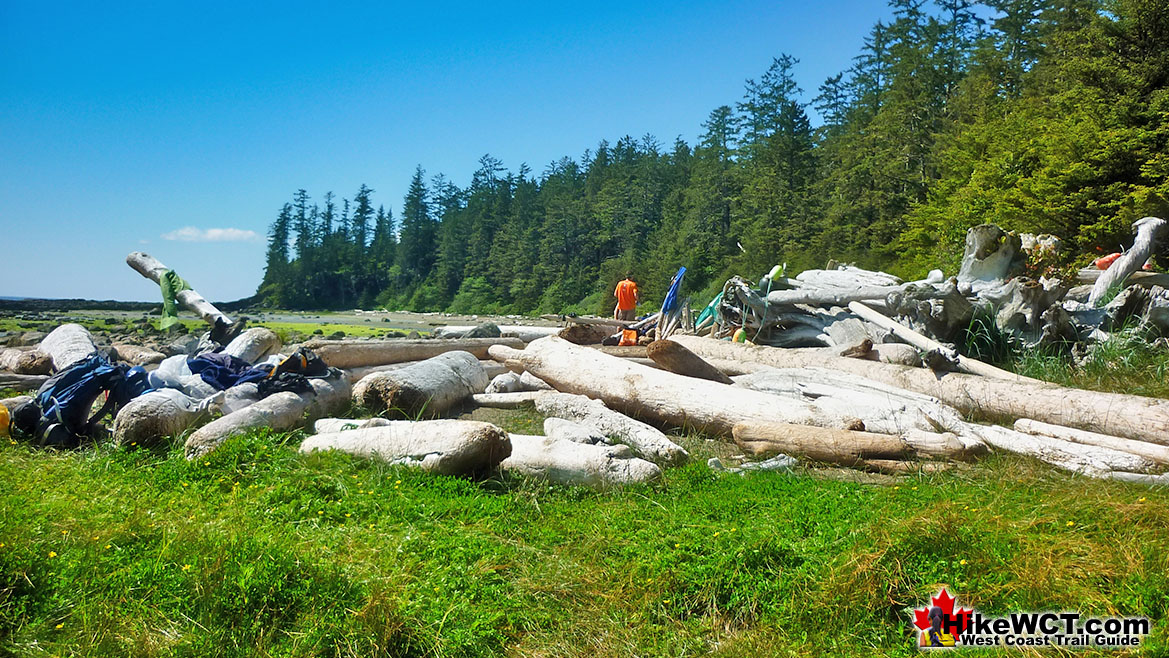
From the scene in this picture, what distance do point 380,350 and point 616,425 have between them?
576 centimetres

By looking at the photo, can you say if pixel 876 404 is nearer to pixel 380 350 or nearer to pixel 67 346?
pixel 380 350

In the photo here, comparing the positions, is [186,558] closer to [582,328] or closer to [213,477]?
[213,477]

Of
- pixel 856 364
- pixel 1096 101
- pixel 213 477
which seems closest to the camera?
pixel 213 477

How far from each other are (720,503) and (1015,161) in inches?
866

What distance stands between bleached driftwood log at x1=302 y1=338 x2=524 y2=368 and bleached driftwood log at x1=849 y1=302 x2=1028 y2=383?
6619mm

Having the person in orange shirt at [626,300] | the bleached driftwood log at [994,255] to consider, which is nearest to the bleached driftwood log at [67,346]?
the person in orange shirt at [626,300]

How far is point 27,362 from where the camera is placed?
10.3 m

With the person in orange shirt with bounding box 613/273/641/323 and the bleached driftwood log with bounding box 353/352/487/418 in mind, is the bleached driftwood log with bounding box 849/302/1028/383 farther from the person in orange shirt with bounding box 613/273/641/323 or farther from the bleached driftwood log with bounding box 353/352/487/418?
the person in orange shirt with bounding box 613/273/641/323

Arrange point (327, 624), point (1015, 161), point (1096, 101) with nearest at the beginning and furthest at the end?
point (327, 624) < point (1096, 101) < point (1015, 161)

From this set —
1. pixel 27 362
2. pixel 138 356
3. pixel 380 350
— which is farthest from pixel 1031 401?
pixel 27 362

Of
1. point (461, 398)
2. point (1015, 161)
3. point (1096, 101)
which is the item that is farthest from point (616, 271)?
point (461, 398)

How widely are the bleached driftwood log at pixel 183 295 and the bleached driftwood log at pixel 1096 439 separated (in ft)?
37.7

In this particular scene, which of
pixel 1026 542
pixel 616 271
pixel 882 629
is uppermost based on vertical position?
pixel 616 271

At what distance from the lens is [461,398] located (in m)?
9.23
